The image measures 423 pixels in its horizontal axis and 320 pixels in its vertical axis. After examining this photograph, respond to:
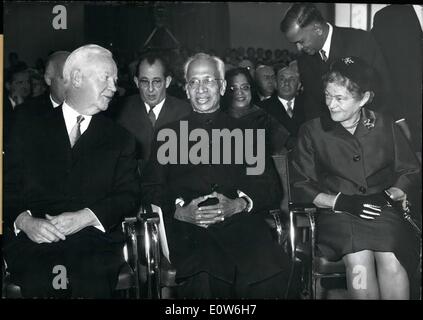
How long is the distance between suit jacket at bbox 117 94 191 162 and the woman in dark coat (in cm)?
68

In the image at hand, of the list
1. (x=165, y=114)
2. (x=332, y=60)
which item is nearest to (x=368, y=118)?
(x=332, y=60)

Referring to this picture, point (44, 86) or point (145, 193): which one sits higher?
point (44, 86)

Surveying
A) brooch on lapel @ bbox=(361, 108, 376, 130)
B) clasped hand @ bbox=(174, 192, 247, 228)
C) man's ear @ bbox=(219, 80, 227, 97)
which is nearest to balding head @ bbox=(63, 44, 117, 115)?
man's ear @ bbox=(219, 80, 227, 97)

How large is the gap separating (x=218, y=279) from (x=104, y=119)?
1053 millimetres

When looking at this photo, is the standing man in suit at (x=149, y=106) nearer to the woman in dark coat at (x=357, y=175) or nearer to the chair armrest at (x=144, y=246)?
the chair armrest at (x=144, y=246)

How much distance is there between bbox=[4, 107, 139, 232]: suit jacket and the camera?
4246 mm

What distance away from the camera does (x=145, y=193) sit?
169 inches

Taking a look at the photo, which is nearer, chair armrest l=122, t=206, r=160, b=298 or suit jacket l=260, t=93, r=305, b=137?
chair armrest l=122, t=206, r=160, b=298

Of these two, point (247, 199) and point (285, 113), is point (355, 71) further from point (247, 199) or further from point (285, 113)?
point (247, 199)

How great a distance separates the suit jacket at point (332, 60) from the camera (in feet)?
14.2

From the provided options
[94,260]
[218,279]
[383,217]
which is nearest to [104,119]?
[94,260]

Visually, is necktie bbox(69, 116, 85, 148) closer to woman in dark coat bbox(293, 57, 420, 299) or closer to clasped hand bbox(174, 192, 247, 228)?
clasped hand bbox(174, 192, 247, 228)
